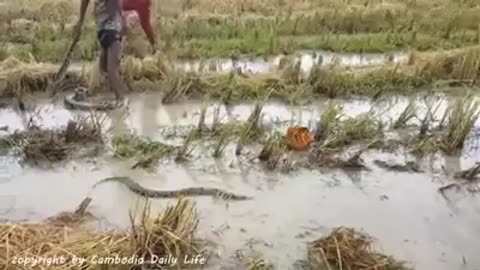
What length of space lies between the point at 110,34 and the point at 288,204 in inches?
100.0

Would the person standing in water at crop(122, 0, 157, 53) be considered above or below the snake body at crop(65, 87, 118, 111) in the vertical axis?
above

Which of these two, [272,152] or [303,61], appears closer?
[272,152]

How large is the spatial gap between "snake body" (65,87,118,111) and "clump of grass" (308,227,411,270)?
Result: 9.76ft

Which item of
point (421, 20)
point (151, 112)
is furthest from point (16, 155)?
point (421, 20)

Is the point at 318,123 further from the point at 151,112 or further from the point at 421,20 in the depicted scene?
the point at 421,20

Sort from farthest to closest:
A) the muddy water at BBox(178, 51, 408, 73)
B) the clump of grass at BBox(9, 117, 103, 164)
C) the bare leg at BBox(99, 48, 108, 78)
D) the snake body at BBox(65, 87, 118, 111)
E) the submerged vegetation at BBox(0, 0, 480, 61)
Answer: the submerged vegetation at BBox(0, 0, 480, 61) < the muddy water at BBox(178, 51, 408, 73) < the bare leg at BBox(99, 48, 108, 78) < the snake body at BBox(65, 87, 118, 111) < the clump of grass at BBox(9, 117, 103, 164)

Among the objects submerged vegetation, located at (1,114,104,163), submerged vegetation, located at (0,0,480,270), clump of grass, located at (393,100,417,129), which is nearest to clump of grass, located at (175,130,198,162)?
submerged vegetation, located at (0,0,480,270)

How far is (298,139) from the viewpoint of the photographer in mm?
5793

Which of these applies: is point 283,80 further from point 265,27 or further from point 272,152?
point 265,27

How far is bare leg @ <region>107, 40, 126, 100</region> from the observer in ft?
21.9

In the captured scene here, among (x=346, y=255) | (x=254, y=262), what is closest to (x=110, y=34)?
(x=254, y=262)

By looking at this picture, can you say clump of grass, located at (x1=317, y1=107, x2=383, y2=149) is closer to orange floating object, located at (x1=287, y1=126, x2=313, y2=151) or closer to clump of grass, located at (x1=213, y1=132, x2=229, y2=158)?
orange floating object, located at (x1=287, y1=126, x2=313, y2=151)

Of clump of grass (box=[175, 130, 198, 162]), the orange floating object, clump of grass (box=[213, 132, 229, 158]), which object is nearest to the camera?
clump of grass (box=[175, 130, 198, 162])

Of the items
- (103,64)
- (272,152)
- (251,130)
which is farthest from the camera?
(103,64)
